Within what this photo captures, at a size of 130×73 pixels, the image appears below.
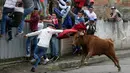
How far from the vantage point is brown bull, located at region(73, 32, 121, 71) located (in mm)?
13164

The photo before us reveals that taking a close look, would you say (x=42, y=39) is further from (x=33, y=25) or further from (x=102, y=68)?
(x=102, y=68)

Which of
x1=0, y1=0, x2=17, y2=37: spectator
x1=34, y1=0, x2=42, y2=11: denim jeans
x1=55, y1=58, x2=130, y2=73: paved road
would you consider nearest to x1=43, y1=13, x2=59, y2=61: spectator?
x1=34, y1=0, x2=42, y2=11: denim jeans

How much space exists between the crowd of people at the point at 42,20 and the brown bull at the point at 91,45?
33 centimetres

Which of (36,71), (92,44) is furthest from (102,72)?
(36,71)

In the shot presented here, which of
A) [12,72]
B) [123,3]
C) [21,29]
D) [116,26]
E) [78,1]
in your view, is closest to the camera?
[12,72]

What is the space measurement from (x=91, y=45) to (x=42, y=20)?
7.83 feet

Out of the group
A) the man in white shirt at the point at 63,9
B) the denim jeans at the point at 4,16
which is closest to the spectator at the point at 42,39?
the denim jeans at the point at 4,16

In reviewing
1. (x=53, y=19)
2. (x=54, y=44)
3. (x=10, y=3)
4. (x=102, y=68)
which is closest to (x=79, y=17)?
(x=53, y=19)

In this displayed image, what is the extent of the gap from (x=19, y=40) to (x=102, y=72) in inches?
122

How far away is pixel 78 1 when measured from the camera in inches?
697

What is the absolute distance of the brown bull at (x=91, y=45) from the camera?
43.2 feet

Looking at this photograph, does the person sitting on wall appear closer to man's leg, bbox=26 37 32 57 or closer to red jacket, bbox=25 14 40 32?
red jacket, bbox=25 14 40 32

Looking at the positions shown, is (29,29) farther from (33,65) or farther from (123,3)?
(123,3)

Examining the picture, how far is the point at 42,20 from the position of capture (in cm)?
1482
